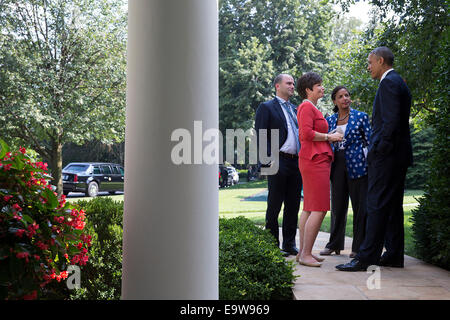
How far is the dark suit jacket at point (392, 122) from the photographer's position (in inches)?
175

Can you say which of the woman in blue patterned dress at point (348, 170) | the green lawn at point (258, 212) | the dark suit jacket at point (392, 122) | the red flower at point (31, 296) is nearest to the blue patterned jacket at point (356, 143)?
the woman in blue patterned dress at point (348, 170)

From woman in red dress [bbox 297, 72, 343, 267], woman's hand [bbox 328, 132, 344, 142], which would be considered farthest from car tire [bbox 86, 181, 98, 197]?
woman's hand [bbox 328, 132, 344, 142]

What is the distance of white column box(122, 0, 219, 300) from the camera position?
7.19 feet

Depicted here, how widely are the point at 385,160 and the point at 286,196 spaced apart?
1.55 metres

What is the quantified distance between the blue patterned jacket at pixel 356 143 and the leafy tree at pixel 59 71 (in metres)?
13.9

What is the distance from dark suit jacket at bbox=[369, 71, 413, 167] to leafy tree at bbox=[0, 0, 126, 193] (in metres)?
14.7

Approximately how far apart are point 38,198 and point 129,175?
2.43 ft

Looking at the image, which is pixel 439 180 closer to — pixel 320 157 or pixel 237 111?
pixel 320 157

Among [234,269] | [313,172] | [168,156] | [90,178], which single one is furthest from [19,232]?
[90,178]

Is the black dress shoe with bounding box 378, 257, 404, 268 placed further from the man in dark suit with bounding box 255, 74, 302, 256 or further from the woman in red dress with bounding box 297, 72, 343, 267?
the man in dark suit with bounding box 255, 74, 302, 256

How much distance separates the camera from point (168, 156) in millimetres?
2189

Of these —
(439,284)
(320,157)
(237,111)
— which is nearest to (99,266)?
(320,157)

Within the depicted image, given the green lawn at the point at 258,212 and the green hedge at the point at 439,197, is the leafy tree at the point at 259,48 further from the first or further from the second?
the green hedge at the point at 439,197
